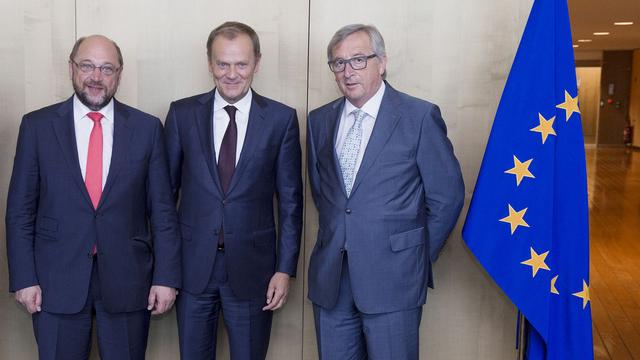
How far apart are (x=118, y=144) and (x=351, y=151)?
102 cm

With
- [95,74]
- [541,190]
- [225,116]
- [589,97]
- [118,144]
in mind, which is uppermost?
[589,97]

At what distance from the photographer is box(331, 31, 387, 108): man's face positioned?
2791mm

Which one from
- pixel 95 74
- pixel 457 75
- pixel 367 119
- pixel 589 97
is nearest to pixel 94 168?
pixel 95 74

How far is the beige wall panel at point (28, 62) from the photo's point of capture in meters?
3.64

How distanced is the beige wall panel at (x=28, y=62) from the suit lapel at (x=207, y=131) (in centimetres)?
99

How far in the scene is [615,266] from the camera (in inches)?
271

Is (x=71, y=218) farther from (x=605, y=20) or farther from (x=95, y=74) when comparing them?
(x=605, y=20)

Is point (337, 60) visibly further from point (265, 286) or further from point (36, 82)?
point (36, 82)

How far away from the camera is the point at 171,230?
3018 millimetres

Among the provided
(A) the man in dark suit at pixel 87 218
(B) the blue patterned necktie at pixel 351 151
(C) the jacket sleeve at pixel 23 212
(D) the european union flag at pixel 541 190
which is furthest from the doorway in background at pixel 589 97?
(C) the jacket sleeve at pixel 23 212

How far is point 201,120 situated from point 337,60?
0.72m

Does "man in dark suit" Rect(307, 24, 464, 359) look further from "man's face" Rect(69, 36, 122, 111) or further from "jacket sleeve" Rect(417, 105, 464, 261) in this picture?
"man's face" Rect(69, 36, 122, 111)

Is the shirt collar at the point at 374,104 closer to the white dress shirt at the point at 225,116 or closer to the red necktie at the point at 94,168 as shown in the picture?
the white dress shirt at the point at 225,116

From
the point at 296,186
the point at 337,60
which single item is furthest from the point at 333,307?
the point at 337,60
